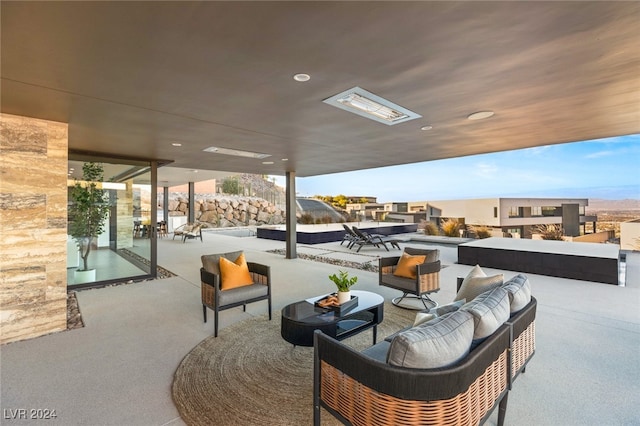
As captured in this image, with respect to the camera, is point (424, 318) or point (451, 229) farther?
point (451, 229)

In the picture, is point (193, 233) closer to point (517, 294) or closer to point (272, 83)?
point (272, 83)

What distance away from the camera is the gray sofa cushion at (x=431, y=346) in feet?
4.65

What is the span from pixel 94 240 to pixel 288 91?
4.92 meters

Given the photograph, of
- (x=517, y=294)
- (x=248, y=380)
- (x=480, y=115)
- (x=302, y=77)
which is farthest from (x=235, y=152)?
(x=517, y=294)

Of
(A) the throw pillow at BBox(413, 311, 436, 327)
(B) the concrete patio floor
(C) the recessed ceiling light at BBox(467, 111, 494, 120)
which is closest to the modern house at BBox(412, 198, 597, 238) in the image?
(B) the concrete patio floor

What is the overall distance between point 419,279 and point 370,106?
2.24 meters

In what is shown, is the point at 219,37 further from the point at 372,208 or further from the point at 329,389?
the point at 372,208

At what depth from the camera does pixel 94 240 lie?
212 inches

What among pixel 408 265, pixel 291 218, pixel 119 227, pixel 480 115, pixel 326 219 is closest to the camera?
pixel 480 115

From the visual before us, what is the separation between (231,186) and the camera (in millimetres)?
24844

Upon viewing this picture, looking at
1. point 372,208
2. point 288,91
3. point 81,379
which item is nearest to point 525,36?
point 288,91

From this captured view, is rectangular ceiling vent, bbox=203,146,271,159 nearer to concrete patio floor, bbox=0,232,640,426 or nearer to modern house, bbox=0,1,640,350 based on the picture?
modern house, bbox=0,1,640,350

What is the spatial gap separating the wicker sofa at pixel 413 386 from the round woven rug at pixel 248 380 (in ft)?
1.41

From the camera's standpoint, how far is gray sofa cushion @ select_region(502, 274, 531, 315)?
2.16 metres
